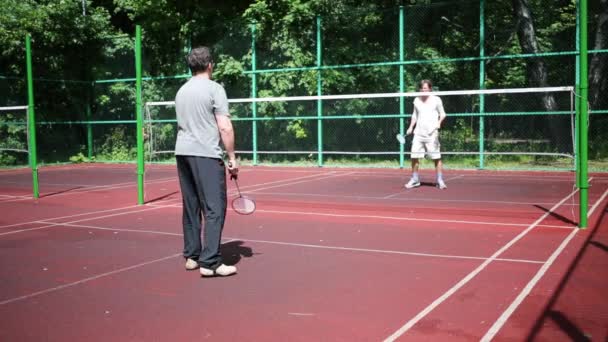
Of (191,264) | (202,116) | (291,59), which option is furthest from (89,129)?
(202,116)

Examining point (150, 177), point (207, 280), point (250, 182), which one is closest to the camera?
Answer: point (207, 280)

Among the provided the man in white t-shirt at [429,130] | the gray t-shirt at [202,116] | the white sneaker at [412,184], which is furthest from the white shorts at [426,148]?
the gray t-shirt at [202,116]

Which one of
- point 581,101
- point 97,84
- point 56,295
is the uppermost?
point 97,84

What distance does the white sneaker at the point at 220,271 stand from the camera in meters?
5.71

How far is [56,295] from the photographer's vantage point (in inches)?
207

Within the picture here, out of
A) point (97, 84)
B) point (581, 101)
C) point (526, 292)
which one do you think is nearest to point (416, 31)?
point (581, 101)

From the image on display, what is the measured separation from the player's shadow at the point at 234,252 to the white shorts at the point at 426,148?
584cm

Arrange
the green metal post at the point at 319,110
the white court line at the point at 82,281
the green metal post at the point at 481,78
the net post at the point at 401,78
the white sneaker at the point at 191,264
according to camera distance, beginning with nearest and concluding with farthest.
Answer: the white court line at the point at 82,281, the white sneaker at the point at 191,264, the green metal post at the point at 481,78, the net post at the point at 401,78, the green metal post at the point at 319,110

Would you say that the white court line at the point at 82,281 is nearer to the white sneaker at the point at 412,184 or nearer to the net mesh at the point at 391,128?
the white sneaker at the point at 412,184

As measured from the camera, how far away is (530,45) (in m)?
17.4

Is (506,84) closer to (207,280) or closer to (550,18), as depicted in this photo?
(550,18)

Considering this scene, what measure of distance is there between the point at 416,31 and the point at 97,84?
39.2 feet

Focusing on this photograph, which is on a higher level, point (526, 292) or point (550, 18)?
point (550, 18)

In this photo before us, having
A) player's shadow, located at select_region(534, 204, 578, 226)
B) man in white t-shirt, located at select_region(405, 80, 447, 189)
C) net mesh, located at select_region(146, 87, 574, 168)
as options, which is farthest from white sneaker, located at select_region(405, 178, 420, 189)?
player's shadow, located at select_region(534, 204, 578, 226)
